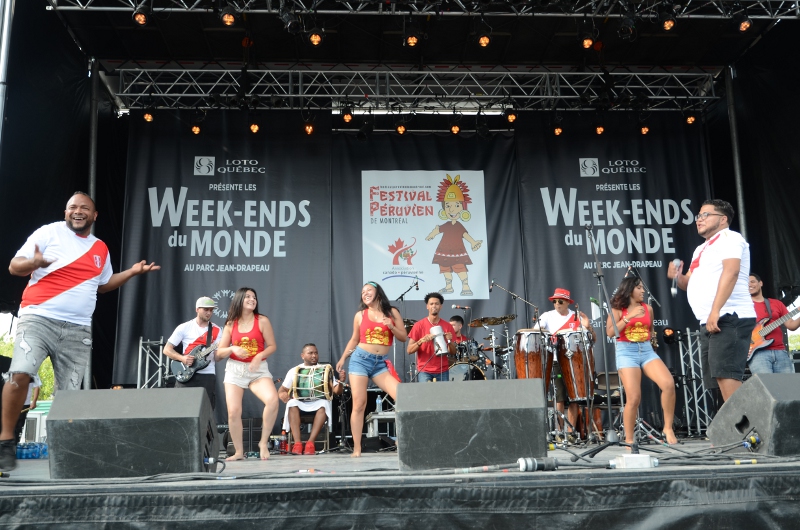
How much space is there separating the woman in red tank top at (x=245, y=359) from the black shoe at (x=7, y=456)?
2698mm

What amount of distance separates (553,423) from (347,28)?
6.87 metres

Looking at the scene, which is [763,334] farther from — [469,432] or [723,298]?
[469,432]

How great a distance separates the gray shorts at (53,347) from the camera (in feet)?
15.6

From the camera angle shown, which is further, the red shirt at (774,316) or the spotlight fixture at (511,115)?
the spotlight fixture at (511,115)

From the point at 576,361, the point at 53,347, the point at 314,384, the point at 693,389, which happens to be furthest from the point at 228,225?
the point at 693,389

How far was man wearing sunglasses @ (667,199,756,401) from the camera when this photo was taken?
5051mm

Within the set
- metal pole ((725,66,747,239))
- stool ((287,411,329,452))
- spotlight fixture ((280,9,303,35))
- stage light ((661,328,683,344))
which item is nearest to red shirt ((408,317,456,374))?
stool ((287,411,329,452))

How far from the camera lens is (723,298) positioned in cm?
507

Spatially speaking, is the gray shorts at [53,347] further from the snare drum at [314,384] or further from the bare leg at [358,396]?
the snare drum at [314,384]

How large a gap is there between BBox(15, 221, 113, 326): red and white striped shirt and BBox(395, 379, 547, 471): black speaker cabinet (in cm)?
276

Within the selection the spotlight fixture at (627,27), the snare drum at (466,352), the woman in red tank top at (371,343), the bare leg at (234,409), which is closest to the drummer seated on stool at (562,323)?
the snare drum at (466,352)

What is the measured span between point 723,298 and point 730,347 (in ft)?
1.13

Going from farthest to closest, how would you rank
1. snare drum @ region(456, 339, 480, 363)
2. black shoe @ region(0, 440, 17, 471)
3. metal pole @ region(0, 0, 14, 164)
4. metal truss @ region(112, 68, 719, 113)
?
metal truss @ region(112, 68, 719, 113), snare drum @ region(456, 339, 480, 363), metal pole @ region(0, 0, 14, 164), black shoe @ region(0, 440, 17, 471)

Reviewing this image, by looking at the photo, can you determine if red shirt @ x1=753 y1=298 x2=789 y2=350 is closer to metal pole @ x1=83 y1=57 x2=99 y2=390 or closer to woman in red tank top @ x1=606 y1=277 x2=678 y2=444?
woman in red tank top @ x1=606 y1=277 x2=678 y2=444
